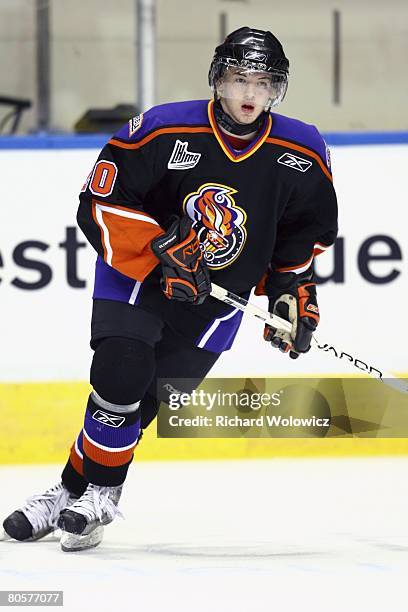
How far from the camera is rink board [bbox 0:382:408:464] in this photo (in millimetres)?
4207

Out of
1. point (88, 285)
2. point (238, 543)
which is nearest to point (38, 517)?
point (238, 543)

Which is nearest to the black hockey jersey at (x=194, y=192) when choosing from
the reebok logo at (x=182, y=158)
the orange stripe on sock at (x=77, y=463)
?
the reebok logo at (x=182, y=158)

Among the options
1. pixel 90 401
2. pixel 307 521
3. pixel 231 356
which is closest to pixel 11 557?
pixel 90 401

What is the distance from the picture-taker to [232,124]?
2.83m

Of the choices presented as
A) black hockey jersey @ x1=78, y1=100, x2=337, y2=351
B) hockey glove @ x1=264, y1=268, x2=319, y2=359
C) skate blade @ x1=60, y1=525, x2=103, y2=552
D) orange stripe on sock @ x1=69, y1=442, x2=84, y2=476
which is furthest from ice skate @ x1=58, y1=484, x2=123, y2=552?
hockey glove @ x1=264, y1=268, x2=319, y2=359

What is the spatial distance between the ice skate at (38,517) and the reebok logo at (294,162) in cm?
87

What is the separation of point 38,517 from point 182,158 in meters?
0.84

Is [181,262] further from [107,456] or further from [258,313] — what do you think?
[107,456]

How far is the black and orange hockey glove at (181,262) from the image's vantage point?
109 inches

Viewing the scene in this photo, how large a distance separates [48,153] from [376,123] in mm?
1727

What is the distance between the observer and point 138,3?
15.7ft

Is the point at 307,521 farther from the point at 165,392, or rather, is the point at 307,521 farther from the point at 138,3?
the point at 138,3

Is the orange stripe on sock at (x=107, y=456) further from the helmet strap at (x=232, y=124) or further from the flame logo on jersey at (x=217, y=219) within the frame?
the helmet strap at (x=232, y=124)

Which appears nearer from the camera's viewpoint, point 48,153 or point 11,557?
point 11,557
